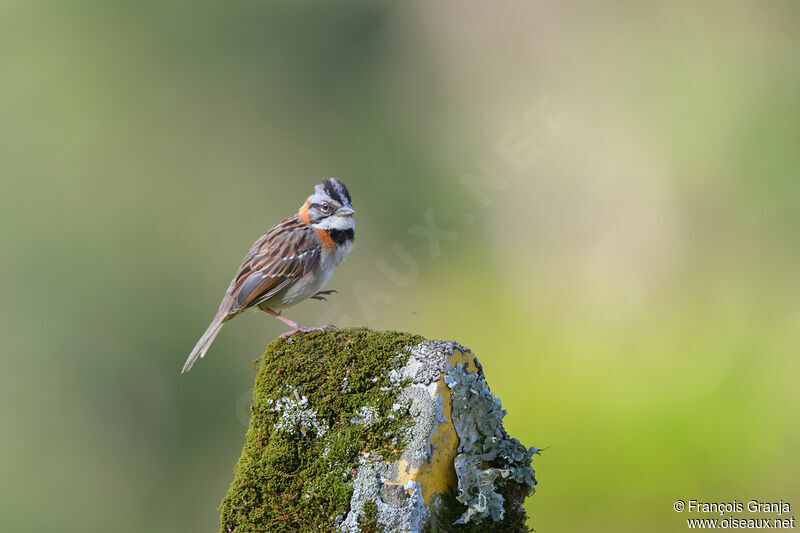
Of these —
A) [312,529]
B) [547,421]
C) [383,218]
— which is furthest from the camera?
[383,218]

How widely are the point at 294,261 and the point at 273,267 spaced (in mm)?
154

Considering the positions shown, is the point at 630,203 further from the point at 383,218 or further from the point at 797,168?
the point at 383,218

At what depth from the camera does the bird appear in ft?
19.4

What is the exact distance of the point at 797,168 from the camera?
1220cm

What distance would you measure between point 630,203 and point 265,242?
294 inches

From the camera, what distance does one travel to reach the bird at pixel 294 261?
592 cm

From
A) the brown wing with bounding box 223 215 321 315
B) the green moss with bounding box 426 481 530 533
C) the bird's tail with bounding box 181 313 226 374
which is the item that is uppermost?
the brown wing with bounding box 223 215 321 315

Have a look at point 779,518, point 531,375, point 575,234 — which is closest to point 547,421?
point 531,375

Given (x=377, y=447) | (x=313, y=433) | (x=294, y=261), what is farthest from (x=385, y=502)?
(x=294, y=261)

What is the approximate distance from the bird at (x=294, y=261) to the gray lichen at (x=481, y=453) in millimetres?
2201

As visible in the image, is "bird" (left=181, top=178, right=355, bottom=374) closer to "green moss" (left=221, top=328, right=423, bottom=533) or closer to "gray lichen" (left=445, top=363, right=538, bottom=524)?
"green moss" (left=221, top=328, right=423, bottom=533)

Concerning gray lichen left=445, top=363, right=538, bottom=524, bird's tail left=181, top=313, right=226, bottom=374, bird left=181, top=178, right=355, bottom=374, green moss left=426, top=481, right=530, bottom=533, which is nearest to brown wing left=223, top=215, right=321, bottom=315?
bird left=181, top=178, right=355, bottom=374

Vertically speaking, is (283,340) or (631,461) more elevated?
(631,461)

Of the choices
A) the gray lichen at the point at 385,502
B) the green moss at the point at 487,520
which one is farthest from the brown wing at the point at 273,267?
the green moss at the point at 487,520
